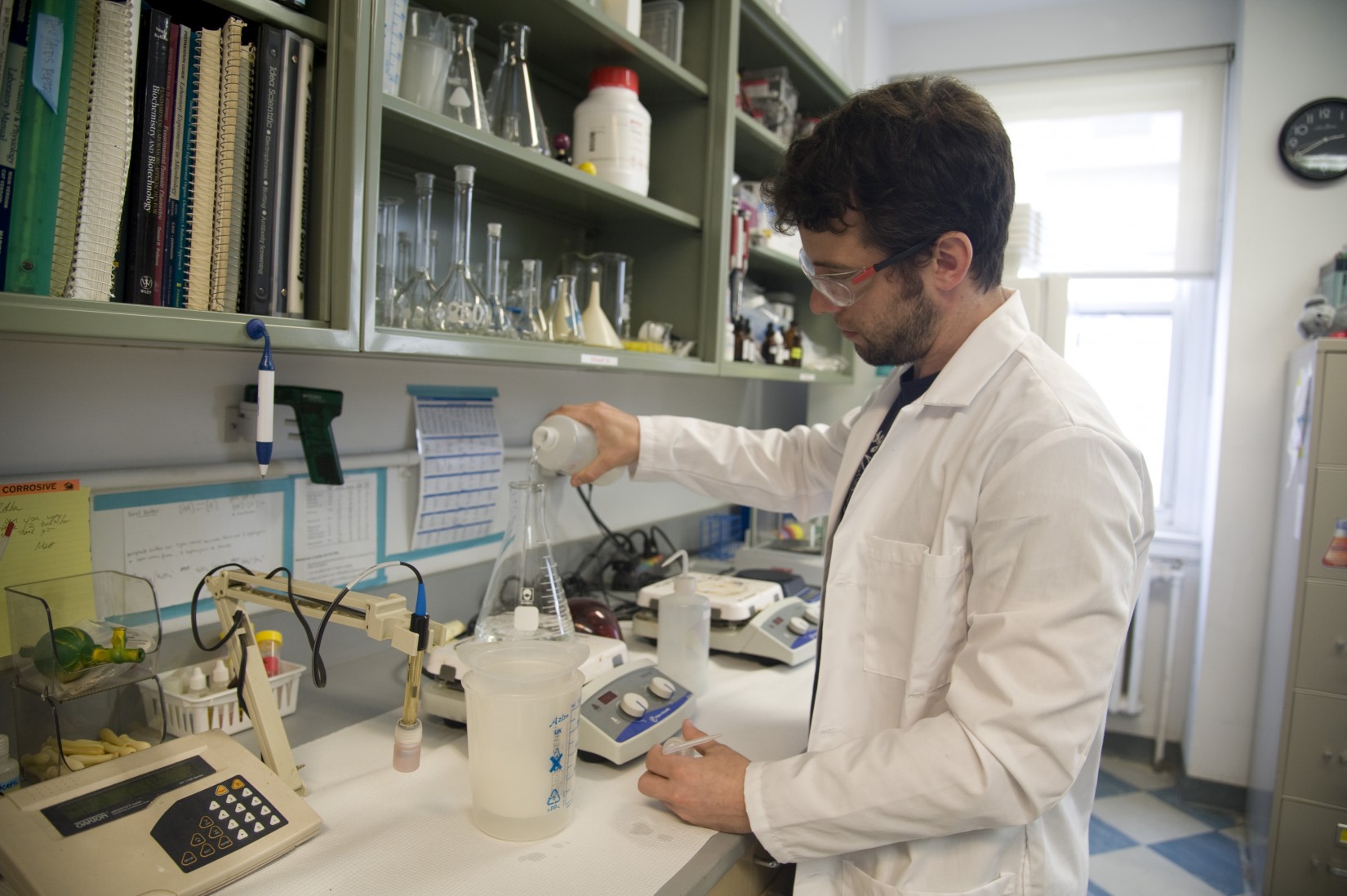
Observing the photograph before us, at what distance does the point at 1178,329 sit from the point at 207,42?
11.9 ft

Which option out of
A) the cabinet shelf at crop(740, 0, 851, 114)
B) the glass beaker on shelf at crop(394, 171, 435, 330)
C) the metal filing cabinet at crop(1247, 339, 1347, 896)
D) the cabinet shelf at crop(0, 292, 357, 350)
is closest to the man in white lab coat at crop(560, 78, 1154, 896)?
the glass beaker on shelf at crop(394, 171, 435, 330)

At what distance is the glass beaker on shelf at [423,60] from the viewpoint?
1226 mm

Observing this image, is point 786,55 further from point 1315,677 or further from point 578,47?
point 1315,677

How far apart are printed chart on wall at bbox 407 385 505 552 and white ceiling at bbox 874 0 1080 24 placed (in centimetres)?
276

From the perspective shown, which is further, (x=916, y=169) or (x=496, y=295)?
(x=496, y=295)

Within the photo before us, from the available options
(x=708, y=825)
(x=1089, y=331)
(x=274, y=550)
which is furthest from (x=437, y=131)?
(x=1089, y=331)

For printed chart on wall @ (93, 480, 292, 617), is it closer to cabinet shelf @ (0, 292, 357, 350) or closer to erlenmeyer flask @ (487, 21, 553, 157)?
cabinet shelf @ (0, 292, 357, 350)

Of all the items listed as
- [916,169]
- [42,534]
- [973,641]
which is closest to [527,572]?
[42,534]

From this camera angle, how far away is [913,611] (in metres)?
1.04

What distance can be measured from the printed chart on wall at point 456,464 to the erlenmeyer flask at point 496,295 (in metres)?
0.25

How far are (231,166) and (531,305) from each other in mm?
646

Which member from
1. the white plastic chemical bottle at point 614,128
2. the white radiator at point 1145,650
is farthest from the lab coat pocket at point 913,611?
the white radiator at point 1145,650

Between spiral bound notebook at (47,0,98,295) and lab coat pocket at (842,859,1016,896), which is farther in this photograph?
lab coat pocket at (842,859,1016,896)

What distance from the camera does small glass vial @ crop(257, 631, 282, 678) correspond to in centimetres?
121
